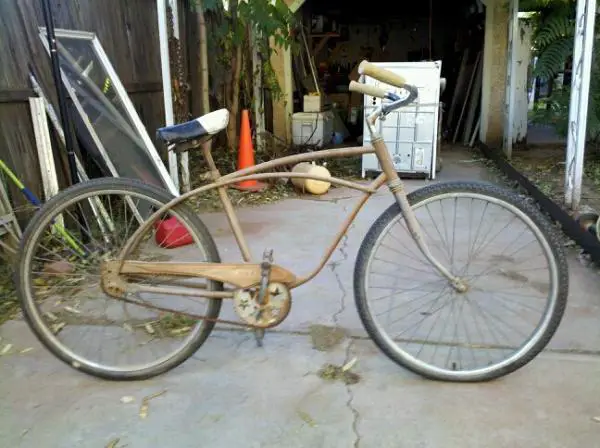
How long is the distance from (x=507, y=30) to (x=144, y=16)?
513 cm

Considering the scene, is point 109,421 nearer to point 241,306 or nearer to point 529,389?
point 241,306

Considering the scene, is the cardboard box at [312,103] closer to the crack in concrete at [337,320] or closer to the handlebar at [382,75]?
the crack in concrete at [337,320]

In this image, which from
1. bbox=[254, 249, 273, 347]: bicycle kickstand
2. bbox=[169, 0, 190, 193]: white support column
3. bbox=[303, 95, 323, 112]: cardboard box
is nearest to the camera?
bbox=[254, 249, 273, 347]: bicycle kickstand

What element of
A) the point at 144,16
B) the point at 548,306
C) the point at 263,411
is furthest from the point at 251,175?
the point at 144,16

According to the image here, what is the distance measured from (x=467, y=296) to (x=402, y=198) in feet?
3.83

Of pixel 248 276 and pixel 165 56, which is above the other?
pixel 165 56

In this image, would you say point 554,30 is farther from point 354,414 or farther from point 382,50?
point 382,50

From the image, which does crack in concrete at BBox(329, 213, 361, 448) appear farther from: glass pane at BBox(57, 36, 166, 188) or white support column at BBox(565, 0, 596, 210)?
white support column at BBox(565, 0, 596, 210)

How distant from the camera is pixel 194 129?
2232mm

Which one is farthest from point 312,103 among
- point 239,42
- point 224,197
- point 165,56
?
point 224,197

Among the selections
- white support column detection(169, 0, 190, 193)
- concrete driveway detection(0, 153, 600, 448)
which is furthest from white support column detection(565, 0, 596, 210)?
white support column detection(169, 0, 190, 193)

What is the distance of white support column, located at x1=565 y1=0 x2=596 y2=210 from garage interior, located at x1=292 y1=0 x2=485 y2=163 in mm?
4234

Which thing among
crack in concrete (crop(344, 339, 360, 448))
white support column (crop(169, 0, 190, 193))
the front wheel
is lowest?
crack in concrete (crop(344, 339, 360, 448))

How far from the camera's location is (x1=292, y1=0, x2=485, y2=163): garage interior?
9.10m
